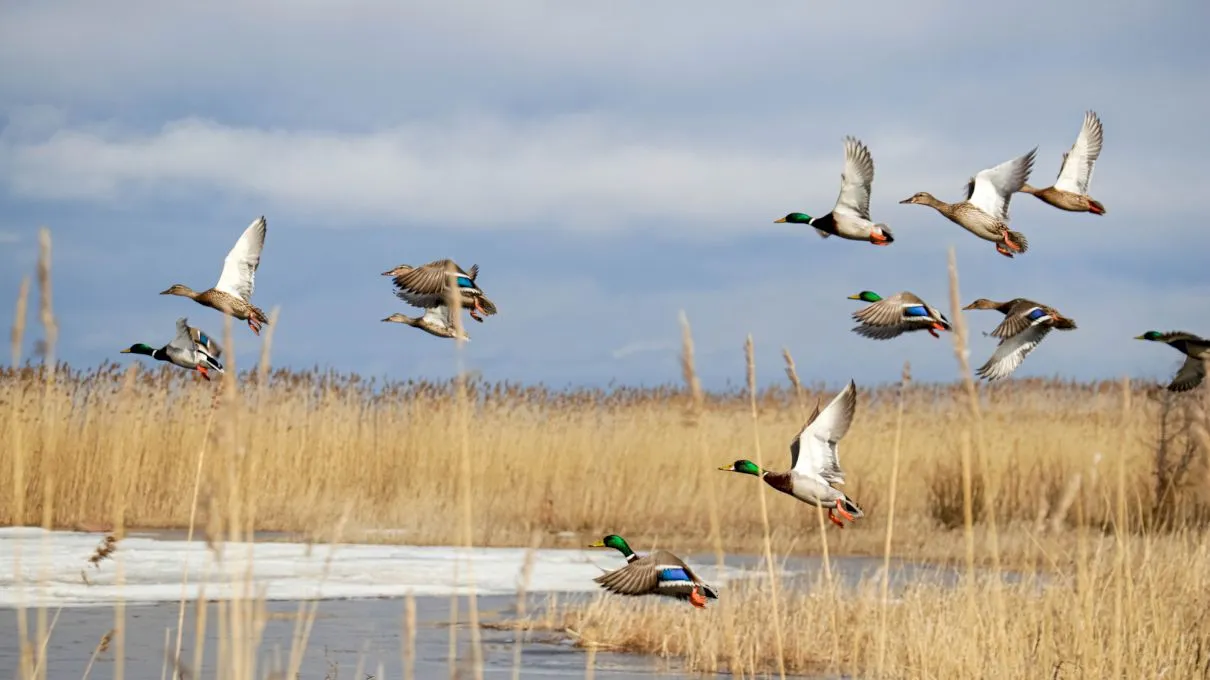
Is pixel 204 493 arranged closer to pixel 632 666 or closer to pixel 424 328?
pixel 424 328

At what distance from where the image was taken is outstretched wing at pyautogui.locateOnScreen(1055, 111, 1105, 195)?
6.30 metres

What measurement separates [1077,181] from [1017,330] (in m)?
1.15

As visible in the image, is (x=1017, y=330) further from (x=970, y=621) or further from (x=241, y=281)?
(x=241, y=281)

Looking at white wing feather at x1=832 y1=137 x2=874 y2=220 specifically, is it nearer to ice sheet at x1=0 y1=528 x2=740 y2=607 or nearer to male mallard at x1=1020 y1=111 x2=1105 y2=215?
male mallard at x1=1020 y1=111 x2=1105 y2=215

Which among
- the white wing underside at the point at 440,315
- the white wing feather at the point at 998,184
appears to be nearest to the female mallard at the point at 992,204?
the white wing feather at the point at 998,184

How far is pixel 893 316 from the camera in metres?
5.52

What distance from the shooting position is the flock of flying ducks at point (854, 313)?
5.16 meters

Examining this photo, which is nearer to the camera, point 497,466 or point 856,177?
point 856,177

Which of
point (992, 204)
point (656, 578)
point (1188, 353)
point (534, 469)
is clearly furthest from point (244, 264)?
point (534, 469)

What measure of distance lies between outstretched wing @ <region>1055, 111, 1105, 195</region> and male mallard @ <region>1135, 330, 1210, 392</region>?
758 mm

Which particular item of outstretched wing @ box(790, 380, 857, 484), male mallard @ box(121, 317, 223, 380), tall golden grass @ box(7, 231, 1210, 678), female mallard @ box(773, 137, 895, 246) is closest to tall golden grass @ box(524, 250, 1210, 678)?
outstretched wing @ box(790, 380, 857, 484)

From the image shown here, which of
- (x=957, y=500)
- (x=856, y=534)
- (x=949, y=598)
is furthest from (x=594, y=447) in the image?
(x=949, y=598)

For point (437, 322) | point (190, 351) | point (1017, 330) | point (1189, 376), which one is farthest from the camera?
point (437, 322)

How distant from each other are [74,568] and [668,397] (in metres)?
13.3
